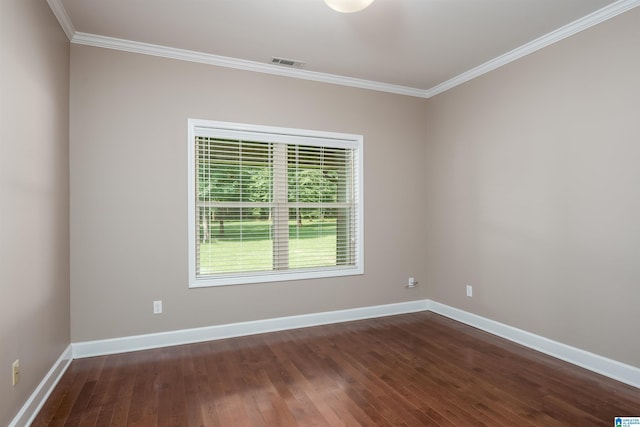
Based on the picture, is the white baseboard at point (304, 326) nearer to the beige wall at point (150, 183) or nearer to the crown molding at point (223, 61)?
the beige wall at point (150, 183)

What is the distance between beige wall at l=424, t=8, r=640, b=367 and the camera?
271cm

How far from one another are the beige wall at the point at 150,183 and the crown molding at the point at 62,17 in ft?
0.56

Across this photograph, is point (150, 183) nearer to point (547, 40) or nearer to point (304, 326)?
point (304, 326)

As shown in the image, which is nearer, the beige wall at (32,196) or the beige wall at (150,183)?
the beige wall at (32,196)

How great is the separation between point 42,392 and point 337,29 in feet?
11.5

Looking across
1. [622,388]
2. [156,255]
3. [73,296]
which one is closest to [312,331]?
[156,255]

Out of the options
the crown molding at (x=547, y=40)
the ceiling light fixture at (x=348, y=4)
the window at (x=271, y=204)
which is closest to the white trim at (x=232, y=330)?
the window at (x=271, y=204)

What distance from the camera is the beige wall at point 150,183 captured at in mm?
3184

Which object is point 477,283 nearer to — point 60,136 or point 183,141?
point 183,141

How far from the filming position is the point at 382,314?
439 centimetres

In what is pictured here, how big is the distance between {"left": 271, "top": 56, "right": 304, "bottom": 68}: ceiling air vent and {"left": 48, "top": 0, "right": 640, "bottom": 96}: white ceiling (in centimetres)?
5

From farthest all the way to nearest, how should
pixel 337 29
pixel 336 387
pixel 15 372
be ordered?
pixel 337 29
pixel 336 387
pixel 15 372

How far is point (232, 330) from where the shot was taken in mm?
3656

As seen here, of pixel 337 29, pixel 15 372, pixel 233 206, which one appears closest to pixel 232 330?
pixel 233 206
